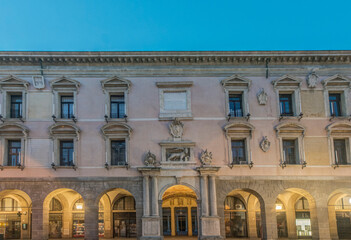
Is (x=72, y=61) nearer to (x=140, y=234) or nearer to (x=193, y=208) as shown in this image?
(x=140, y=234)

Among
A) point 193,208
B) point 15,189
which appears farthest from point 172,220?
point 15,189

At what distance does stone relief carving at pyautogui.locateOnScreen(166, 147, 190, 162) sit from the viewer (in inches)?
1119

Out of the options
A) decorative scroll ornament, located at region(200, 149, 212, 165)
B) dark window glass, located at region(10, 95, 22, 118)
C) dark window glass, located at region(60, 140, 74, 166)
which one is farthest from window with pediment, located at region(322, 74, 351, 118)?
dark window glass, located at region(10, 95, 22, 118)

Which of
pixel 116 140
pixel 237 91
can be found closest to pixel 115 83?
pixel 116 140

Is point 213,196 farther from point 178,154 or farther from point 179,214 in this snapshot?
point 179,214

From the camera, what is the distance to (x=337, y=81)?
97.4ft

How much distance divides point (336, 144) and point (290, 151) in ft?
11.4

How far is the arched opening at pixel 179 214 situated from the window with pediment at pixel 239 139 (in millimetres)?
6674

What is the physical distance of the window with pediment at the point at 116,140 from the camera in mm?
28438

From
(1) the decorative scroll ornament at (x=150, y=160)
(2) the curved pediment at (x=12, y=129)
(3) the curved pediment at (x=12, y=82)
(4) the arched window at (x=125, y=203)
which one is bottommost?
(4) the arched window at (x=125, y=203)

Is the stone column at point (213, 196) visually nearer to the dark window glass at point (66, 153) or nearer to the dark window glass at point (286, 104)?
the dark window glass at point (286, 104)

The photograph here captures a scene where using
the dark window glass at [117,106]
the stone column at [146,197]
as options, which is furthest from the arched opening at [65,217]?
the dark window glass at [117,106]

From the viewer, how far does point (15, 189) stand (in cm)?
2775

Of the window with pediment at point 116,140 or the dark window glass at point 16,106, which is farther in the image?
the dark window glass at point 16,106
